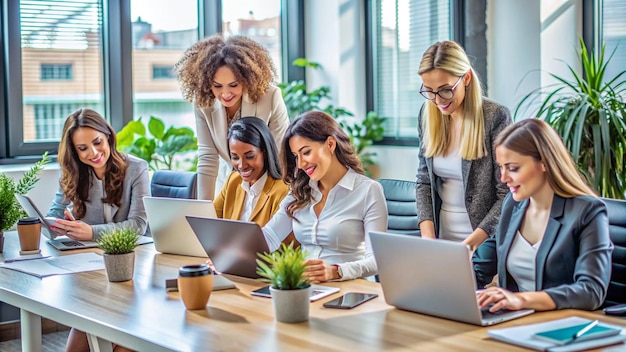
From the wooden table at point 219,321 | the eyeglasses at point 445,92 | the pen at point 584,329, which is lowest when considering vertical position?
the wooden table at point 219,321

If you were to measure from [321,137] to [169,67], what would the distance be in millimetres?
3222

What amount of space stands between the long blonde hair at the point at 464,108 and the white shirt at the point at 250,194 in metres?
0.65

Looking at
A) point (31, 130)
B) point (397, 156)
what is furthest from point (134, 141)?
point (397, 156)

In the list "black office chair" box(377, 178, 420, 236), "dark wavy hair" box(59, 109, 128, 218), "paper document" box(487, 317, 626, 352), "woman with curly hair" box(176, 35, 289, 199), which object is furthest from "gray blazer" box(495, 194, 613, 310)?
"dark wavy hair" box(59, 109, 128, 218)

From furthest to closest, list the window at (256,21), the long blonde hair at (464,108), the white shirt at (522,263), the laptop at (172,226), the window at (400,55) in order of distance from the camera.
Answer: the window at (256,21)
the window at (400,55)
the laptop at (172,226)
the long blonde hair at (464,108)
the white shirt at (522,263)

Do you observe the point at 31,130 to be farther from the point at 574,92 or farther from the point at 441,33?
the point at 574,92

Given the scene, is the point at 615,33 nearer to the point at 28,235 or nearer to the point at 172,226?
the point at 172,226

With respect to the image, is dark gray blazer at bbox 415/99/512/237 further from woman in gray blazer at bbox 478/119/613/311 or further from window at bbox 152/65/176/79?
window at bbox 152/65/176/79

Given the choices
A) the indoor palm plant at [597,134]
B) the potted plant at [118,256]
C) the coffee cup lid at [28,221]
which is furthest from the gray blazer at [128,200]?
the indoor palm plant at [597,134]

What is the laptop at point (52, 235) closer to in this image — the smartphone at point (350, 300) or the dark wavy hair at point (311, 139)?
the dark wavy hair at point (311, 139)

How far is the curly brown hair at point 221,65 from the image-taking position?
359cm

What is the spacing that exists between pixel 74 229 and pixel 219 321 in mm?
1432

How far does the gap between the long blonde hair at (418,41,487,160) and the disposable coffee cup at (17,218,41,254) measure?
151 centimetres

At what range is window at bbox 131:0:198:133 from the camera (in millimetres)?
5723
